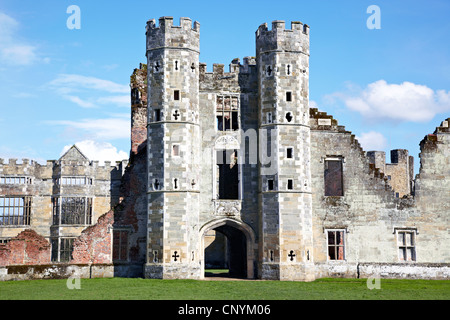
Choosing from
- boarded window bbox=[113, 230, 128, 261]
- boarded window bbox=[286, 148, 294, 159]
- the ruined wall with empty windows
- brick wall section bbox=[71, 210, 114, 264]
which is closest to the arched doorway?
the ruined wall with empty windows

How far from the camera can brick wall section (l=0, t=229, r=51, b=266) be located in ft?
92.8

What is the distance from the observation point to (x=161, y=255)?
27312 millimetres

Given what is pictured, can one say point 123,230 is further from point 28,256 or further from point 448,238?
Answer: point 448,238

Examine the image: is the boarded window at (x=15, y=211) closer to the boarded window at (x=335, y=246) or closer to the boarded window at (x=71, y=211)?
the boarded window at (x=71, y=211)

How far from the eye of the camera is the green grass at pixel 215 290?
19688 millimetres

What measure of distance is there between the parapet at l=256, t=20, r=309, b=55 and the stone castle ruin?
59 mm

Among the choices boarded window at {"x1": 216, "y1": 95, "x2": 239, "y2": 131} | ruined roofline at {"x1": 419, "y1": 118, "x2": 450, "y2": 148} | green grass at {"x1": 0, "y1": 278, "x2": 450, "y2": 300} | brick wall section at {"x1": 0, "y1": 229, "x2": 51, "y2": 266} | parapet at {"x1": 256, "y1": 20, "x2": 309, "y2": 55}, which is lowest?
green grass at {"x1": 0, "y1": 278, "x2": 450, "y2": 300}

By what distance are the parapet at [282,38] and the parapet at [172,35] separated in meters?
3.64

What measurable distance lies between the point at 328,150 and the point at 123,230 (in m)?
12.1

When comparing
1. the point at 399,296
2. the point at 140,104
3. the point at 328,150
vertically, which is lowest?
the point at 399,296

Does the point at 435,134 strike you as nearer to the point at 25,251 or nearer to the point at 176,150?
the point at 176,150

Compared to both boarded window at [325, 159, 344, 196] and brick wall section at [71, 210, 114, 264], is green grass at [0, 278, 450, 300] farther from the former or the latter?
boarded window at [325, 159, 344, 196]
